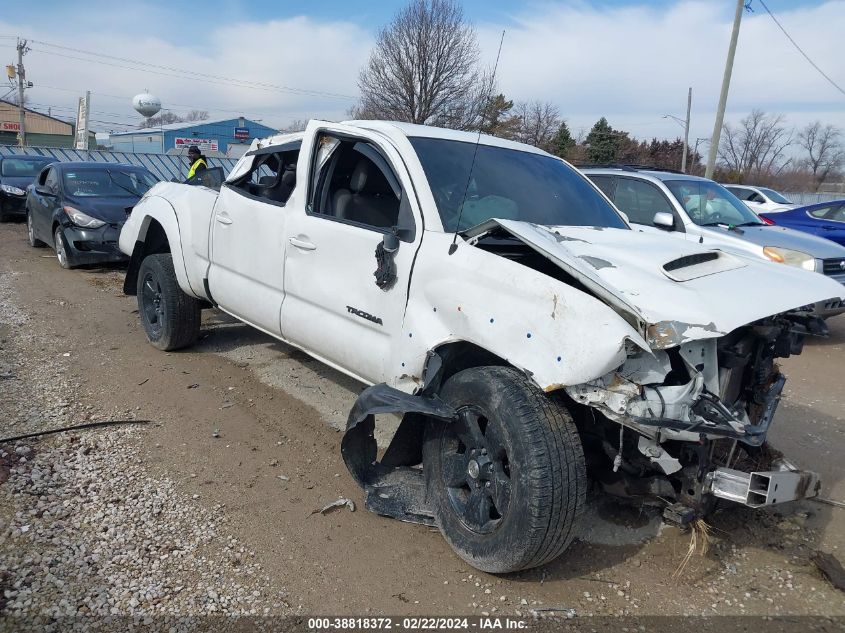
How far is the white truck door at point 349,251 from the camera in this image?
11.5ft

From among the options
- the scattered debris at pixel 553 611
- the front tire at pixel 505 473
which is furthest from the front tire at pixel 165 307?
the scattered debris at pixel 553 611

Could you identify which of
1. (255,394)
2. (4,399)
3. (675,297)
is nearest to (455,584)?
(675,297)

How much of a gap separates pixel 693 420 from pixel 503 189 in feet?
5.97

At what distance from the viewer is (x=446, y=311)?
313 cm

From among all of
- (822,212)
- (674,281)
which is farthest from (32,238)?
(822,212)

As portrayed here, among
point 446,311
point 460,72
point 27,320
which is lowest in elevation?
point 27,320

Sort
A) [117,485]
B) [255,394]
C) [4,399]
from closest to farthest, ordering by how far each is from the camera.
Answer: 1. [117,485]
2. [4,399]
3. [255,394]

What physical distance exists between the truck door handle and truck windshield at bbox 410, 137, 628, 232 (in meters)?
0.86

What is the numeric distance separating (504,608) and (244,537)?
4.22 feet

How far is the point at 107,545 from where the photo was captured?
10.0ft

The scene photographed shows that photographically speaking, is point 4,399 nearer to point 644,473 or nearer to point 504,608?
point 504,608

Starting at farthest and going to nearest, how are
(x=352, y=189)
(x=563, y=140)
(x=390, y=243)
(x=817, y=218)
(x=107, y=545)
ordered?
1. (x=563, y=140)
2. (x=817, y=218)
3. (x=352, y=189)
4. (x=390, y=243)
5. (x=107, y=545)

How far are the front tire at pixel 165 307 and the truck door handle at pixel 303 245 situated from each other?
1973mm

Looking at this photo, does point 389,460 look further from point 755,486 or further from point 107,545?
point 755,486
